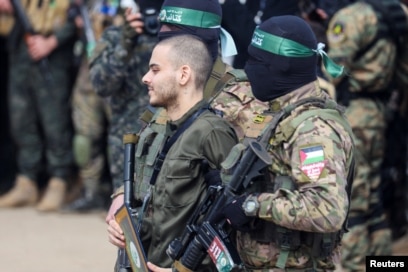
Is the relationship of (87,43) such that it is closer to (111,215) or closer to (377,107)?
(377,107)

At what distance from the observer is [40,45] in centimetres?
838

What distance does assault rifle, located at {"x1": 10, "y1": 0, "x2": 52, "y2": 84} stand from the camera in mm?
8305

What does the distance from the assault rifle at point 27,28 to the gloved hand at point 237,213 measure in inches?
197

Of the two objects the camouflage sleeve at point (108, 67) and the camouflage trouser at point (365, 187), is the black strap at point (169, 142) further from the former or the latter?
the camouflage trouser at point (365, 187)

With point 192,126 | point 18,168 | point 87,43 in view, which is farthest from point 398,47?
point 18,168

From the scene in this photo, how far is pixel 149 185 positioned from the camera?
4066mm

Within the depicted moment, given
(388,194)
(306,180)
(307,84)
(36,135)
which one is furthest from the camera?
(36,135)

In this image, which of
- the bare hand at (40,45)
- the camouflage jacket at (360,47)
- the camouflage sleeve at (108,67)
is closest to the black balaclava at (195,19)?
the camouflage sleeve at (108,67)

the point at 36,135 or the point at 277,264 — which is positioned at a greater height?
the point at 277,264

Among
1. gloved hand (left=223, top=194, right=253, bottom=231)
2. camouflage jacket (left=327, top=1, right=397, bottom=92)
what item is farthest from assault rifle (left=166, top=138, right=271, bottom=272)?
camouflage jacket (left=327, top=1, right=397, bottom=92)

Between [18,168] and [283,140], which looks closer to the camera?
[283,140]

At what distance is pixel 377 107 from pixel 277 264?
3.20m

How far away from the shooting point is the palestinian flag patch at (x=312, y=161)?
3582mm

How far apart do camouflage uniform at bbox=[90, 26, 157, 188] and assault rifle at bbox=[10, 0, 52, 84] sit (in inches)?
96.1
